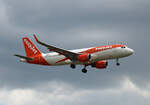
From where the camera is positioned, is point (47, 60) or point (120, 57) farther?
point (47, 60)

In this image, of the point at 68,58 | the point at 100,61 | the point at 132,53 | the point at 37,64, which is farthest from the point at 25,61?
the point at 132,53

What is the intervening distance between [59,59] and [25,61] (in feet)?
29.6

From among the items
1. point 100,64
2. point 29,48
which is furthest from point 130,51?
point 29,48

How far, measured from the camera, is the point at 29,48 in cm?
11719

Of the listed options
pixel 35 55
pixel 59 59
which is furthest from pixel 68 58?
pixel 35 55

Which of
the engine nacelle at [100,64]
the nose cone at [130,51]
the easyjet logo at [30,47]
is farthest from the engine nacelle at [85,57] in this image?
the easyjet logo at [30,47]

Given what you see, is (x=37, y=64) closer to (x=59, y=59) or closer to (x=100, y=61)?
(x=59, y=59)

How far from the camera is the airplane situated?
104438 mm

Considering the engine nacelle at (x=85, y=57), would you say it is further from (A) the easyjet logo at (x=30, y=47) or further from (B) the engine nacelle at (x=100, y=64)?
(A) the easyjet logo at (x=30, y=47)

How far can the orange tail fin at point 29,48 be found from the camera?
116 meters

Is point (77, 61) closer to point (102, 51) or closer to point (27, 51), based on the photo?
point (102, 51)

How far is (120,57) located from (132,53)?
314 cm

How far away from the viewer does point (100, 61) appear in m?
114

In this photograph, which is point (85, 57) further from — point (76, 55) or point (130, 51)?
point (130, 51)
